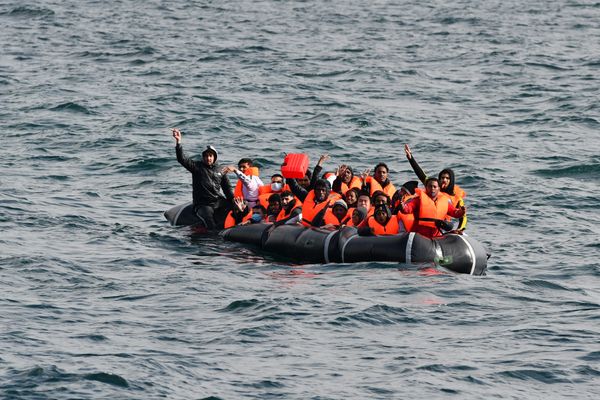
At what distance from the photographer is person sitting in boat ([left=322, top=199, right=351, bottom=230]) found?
2344 centimetres

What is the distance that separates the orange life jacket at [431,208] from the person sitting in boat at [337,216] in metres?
1.70

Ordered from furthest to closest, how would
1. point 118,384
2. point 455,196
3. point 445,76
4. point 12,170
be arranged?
point 445,76, point 12,170, point 455,196, point 118,384

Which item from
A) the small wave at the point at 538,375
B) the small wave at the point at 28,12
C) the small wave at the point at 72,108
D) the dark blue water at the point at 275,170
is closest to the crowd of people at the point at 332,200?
the dark blue water at the point at 275,170

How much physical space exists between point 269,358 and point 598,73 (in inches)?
Answer: 1219

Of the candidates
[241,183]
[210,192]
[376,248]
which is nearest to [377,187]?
[376,248]

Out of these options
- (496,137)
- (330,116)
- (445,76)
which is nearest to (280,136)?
(330,116)

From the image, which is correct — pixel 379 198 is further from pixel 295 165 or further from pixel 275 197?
pixel 275 197

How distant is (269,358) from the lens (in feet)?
57.6

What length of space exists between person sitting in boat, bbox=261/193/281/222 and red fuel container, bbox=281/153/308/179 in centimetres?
51

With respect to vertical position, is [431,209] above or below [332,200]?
above

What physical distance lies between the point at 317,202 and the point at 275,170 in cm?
849

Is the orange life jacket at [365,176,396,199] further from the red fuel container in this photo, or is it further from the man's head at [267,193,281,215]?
the man's head at [267,193,281,215]

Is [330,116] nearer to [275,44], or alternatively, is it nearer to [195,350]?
[275,44]

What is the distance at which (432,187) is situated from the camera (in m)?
22.0
